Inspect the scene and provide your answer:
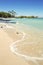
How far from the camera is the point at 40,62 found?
18.8 feet

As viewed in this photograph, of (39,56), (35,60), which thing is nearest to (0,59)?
(35,60)

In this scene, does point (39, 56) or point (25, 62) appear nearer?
point (25, 62)

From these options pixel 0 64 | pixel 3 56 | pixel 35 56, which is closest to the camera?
pixel 0 64

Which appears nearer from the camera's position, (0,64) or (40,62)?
(0,64)

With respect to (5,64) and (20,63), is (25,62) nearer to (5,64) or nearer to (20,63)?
(20,63)

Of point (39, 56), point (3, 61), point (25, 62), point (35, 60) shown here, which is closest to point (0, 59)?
point (3, 61)

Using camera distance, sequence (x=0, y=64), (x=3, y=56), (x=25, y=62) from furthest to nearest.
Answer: (x=3, y=56), (x=25, y=62), (x=0, y=64)

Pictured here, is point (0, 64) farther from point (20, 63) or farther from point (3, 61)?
point (20, 63)

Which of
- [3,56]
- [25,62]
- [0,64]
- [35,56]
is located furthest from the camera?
[35,56]

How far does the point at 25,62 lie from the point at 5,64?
891 millimetres

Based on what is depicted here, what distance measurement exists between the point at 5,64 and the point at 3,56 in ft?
2.93

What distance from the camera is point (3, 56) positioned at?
6031 mm

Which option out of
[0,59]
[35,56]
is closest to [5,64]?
[0,59]

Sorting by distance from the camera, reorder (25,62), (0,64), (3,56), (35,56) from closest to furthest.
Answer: (0,64), (25,62), (3,56), (35,56)
